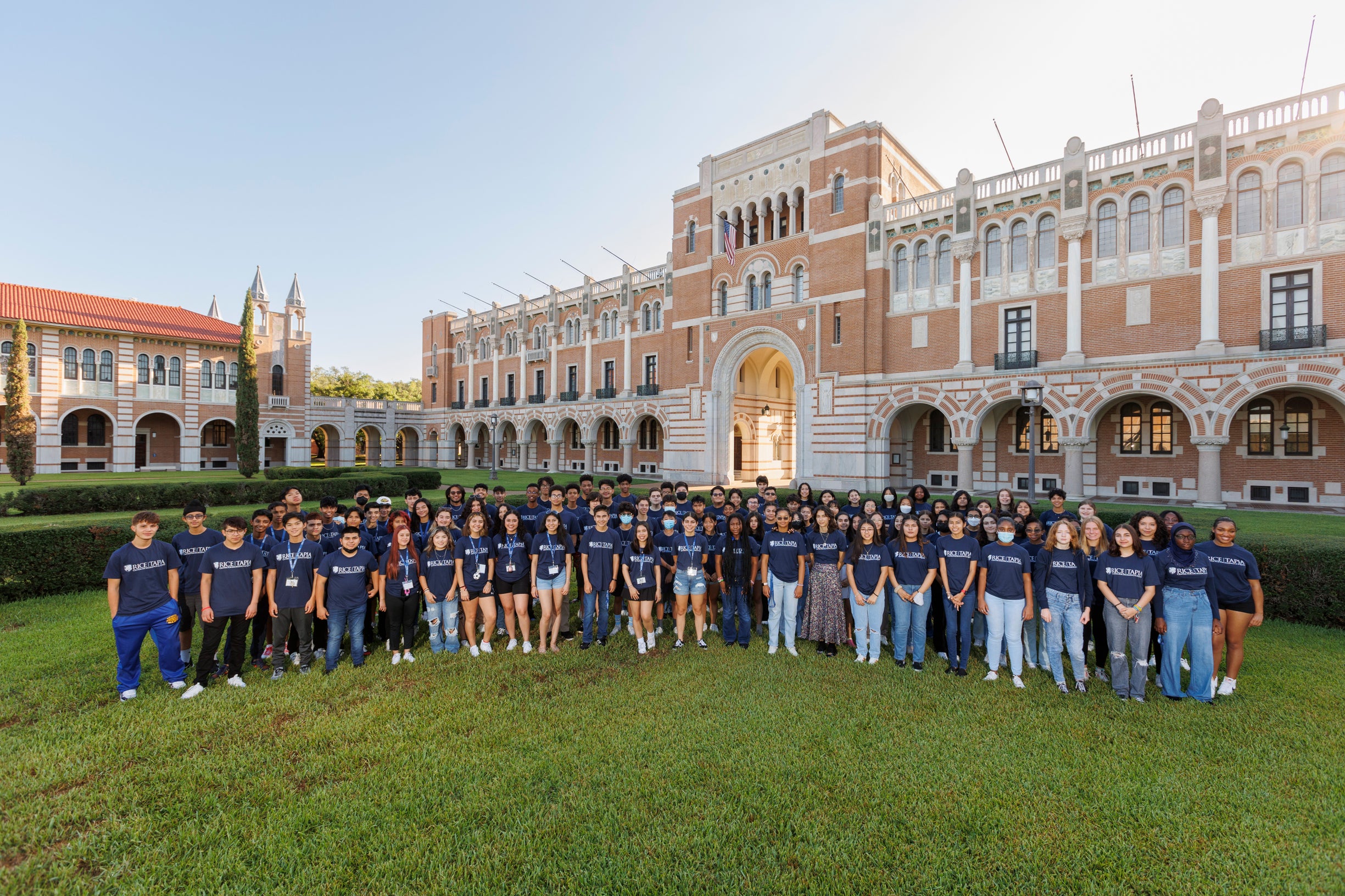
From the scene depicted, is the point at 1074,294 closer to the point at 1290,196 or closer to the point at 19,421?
the point at 1290,196

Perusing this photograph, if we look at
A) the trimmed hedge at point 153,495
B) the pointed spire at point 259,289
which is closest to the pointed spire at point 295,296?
the pointed spire at point 259,289

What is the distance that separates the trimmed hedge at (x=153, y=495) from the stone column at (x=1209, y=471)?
27429mm

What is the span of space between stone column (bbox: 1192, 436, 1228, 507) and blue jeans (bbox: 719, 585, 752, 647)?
18.9 metres

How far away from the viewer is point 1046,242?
21.3 meters

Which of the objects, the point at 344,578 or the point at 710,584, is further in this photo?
the point at 710,584

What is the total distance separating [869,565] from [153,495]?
20934 mm

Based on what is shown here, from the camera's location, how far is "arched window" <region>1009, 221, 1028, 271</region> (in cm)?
2164

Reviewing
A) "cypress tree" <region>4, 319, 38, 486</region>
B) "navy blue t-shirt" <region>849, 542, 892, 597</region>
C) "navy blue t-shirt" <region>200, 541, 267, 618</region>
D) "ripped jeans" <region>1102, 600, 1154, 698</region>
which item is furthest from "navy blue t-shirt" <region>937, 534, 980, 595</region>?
"cypress tree" <region>4, 319, 38, 486</region>

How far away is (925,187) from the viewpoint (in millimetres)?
28672

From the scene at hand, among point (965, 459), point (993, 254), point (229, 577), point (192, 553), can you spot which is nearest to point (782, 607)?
point (229, 577)

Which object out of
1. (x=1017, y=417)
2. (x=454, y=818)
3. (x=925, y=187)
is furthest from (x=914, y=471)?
(x=454, y=818)

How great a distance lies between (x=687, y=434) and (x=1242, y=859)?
27.2m

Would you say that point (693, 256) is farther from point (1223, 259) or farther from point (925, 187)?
point (1223, 259)

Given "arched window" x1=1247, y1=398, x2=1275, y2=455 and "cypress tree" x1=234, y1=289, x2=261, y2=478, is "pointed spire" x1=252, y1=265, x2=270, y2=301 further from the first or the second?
"arched window" x1=1247, y1=398, x2=1275, y2=455
